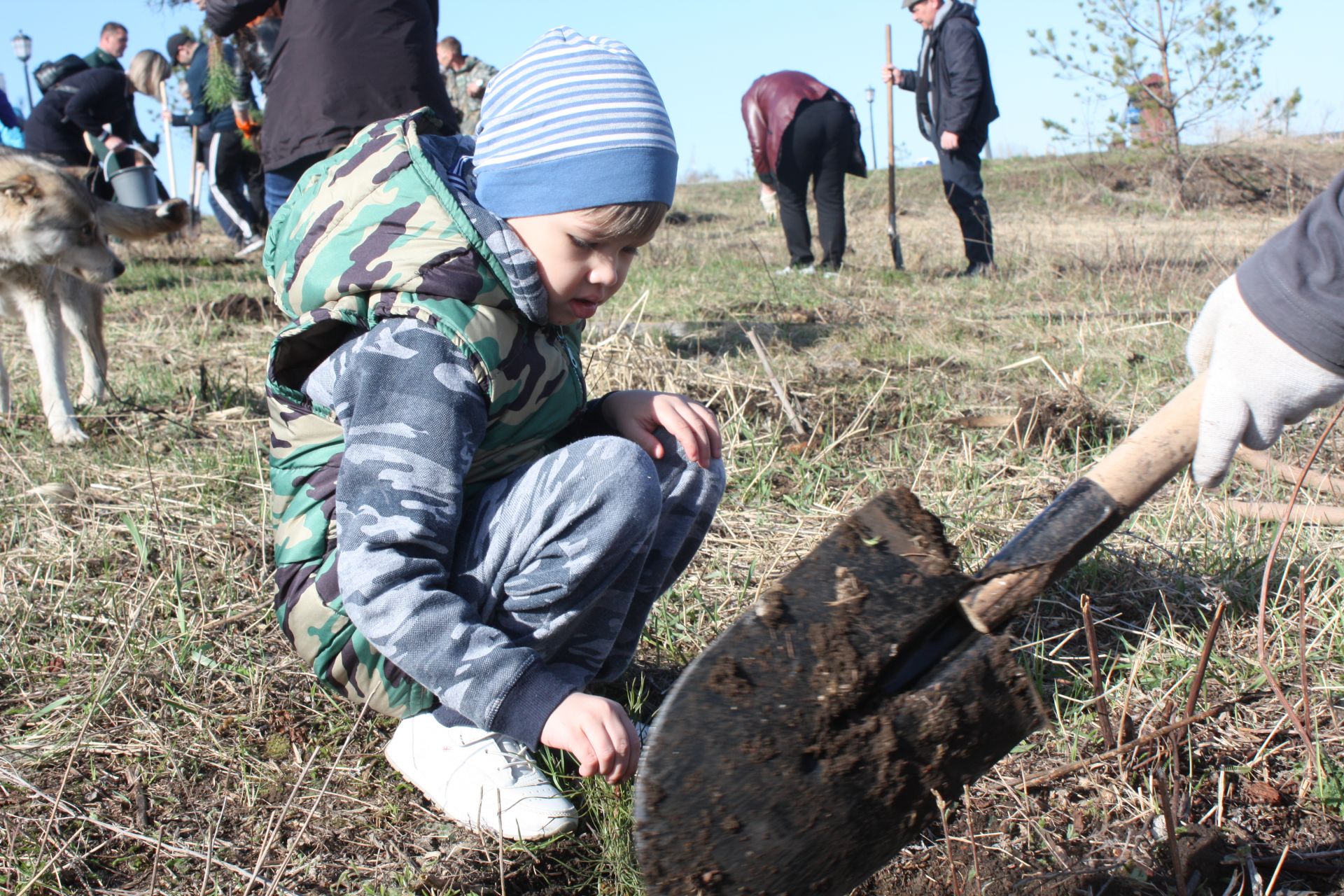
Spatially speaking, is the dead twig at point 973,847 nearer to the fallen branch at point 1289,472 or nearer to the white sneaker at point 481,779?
the white sneaker at point 481,779

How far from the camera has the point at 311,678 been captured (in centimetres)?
205

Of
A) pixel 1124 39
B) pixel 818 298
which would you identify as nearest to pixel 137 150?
pixel 818 298

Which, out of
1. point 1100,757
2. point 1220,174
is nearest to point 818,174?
point 1100,757

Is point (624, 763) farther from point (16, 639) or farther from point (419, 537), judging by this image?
point (16, 639)

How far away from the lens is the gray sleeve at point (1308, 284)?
140cm

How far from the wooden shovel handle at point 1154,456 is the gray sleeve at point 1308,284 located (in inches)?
5.4

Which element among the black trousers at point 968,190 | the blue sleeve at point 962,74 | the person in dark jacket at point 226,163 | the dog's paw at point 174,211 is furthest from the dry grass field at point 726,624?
the person in dark jacket at point 226,163

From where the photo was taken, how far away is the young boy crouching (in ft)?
4.88

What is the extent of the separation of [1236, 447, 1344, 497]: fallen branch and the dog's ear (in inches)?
175

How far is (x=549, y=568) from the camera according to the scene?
5.50 ft

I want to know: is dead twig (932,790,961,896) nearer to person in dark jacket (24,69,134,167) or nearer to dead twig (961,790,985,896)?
dead twig (961,790,985,896)

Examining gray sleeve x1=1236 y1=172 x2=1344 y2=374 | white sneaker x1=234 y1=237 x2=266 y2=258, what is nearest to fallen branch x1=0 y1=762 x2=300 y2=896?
gray sleeve x1=1236 y1=172 x2=1344 y2=374

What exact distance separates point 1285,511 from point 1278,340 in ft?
3.85

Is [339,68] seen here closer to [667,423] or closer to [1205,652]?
[667,423]
